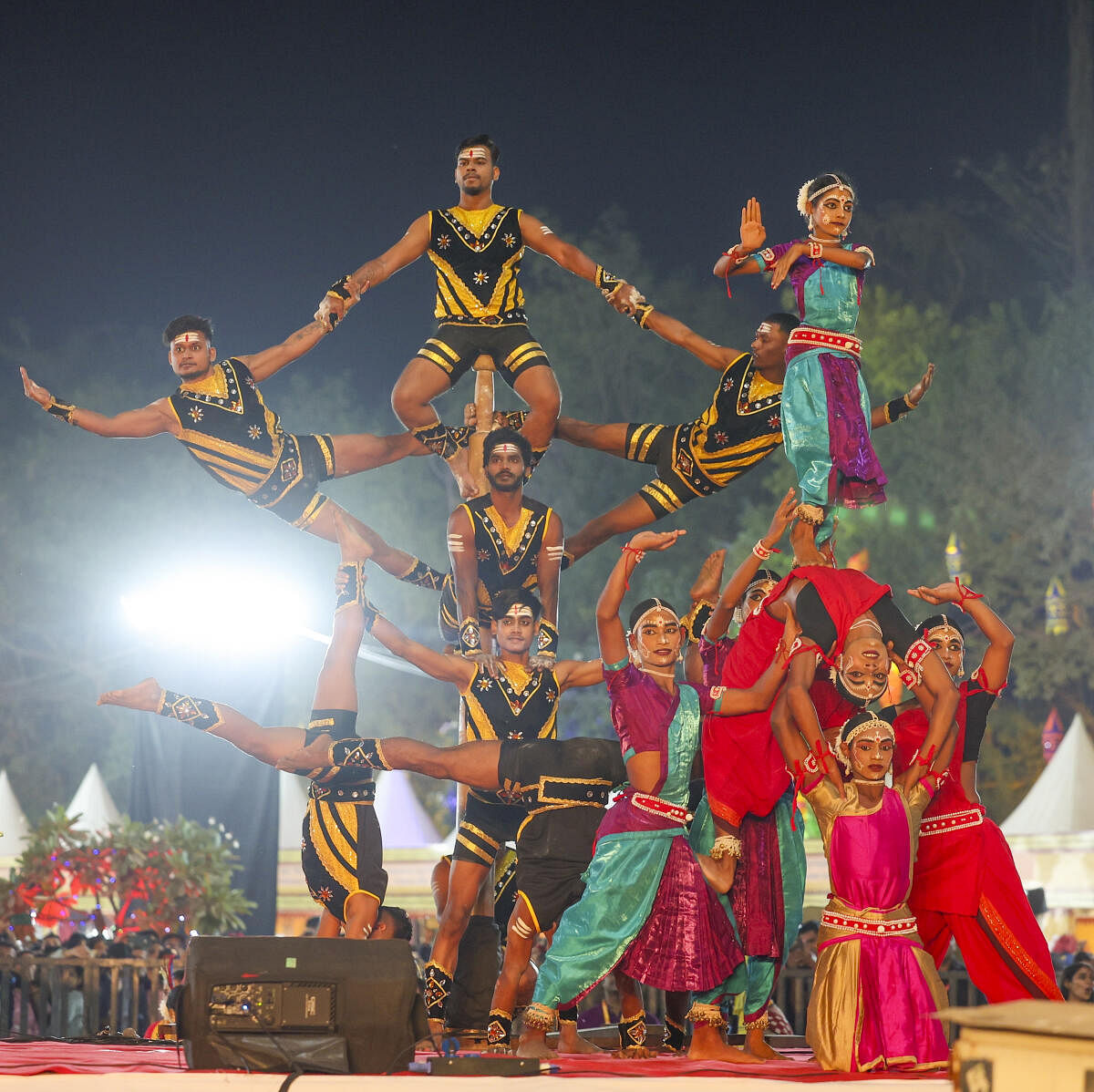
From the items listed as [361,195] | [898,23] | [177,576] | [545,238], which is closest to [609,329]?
[361,195]

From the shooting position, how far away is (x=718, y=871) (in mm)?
Answer: 5043

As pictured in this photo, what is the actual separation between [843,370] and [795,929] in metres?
2.08

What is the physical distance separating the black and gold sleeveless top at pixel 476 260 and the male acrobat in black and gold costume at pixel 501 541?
59 centimetres

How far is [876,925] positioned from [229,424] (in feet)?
11.5

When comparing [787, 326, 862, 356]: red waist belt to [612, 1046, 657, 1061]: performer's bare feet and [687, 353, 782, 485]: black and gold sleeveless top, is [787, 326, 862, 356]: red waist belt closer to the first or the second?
[687, 353, 782, 485]: black and gold sleeveless top

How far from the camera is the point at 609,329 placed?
1009 inches

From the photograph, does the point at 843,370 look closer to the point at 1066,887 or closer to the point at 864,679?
the point at 864,679

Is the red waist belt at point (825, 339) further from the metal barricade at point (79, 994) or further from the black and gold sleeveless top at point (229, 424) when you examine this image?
the metal barricade at point (79, 994)

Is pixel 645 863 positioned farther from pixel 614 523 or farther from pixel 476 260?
pixel 476 260

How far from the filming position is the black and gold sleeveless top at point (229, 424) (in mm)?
6559

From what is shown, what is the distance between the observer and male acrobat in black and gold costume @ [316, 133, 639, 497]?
22.2 feet

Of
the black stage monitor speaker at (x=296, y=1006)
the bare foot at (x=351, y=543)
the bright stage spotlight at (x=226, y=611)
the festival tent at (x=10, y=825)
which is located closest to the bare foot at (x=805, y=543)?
the bare foot at (x=351, y=543)

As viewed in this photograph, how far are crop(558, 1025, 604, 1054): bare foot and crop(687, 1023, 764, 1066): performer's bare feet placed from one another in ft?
1.36

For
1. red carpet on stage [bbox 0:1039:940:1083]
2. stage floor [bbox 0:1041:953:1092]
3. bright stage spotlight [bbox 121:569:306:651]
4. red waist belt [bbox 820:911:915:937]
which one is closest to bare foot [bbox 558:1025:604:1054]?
red carpet on stage [bbox 0:1039:940:1083]
